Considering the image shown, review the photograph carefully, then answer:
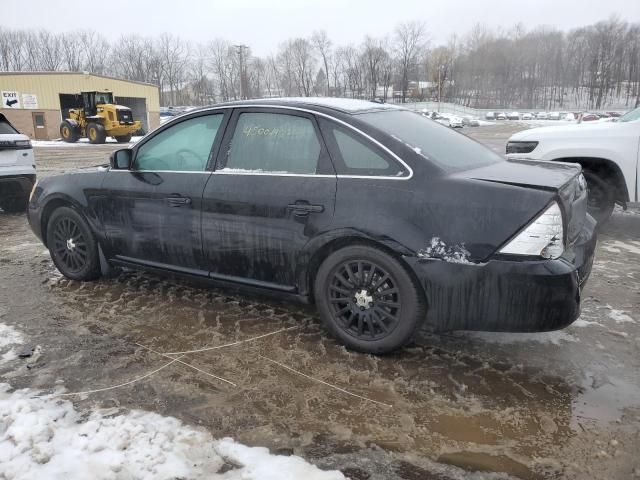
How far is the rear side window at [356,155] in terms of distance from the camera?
3.16 m

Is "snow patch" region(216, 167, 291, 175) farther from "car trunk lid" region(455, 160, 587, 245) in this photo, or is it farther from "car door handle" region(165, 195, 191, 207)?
"car trunk lid" region(455, 160, 587, 245)

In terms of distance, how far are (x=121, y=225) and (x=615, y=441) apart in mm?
3715

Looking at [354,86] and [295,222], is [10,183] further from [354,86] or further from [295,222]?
[354,86]

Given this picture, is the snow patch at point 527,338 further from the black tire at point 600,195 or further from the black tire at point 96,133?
the black tire at point 96,133

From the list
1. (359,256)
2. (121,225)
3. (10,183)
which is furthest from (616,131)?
(10,183)

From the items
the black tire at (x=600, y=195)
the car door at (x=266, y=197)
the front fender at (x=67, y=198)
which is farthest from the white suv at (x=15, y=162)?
the black tire at (x=600, y=195)

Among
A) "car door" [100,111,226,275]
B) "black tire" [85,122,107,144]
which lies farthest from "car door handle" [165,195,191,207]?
"black tire" [85,122,107,144]

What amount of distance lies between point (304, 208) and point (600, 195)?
4762 mm

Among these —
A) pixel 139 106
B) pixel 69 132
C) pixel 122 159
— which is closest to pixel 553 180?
pixel 122 159

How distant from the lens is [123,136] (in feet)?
94.1

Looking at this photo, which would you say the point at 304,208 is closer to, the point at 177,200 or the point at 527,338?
the point at 177,200

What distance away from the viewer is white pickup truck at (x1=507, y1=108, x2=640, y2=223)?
19.6 feet

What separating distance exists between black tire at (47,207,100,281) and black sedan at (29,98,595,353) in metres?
0.24

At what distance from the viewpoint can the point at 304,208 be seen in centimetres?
334
